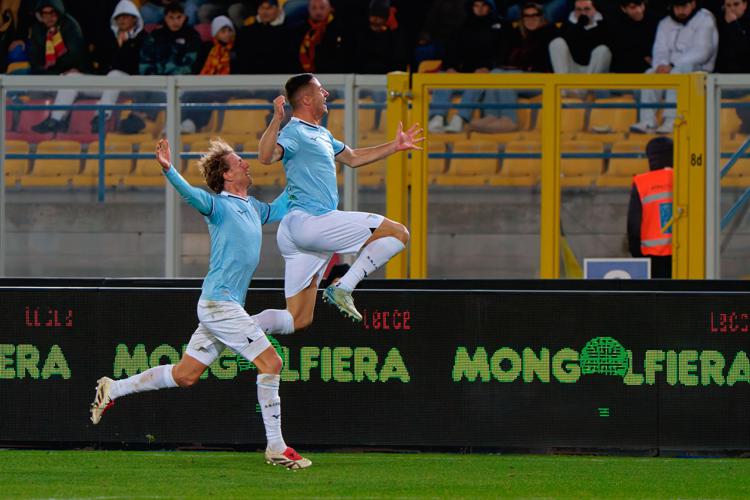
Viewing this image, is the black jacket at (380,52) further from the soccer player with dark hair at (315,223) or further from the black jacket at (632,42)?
the soccer player with dark hair at (315,223)

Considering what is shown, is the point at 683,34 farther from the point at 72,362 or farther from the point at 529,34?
the point at 72,362

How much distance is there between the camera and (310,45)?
50.7 ft

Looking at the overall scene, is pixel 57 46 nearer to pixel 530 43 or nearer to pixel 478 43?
pixel 478 43

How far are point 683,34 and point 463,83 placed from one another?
10.6 feet

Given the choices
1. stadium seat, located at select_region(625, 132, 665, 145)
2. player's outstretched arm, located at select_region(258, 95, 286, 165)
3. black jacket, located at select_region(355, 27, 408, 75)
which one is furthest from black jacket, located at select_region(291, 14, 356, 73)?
player's outstretched arm, located at select_region(258, 95, 286, 165)

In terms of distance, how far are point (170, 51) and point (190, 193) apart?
7528 millimetres

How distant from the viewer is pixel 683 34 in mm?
15102

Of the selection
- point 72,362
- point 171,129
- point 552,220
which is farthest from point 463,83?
point 72,362

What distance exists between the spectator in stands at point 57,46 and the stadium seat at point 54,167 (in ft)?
7.25

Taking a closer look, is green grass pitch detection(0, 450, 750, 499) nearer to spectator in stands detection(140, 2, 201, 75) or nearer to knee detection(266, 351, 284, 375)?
knee detection(266, 351, 284, 375)

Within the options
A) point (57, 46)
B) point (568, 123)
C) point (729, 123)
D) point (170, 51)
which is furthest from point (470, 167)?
point (57, 46)

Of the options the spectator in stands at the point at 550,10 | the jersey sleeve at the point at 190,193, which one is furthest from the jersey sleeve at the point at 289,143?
the spectator in stands at the point at 550,10

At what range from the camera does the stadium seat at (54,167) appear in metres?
14.0

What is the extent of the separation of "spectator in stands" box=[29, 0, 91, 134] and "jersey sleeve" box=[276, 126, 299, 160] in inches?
303
